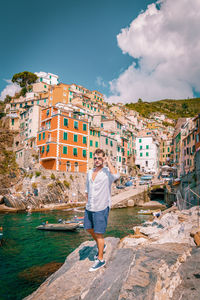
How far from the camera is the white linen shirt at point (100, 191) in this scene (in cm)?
464

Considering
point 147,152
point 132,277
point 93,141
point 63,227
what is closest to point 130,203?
point 93,141

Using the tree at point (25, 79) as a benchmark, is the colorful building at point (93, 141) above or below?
below

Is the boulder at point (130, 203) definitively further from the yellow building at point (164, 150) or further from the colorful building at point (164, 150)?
the yellow building at point (164, 150)

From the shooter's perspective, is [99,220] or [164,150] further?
[164,150]

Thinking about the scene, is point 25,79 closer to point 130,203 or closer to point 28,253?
point 130,203

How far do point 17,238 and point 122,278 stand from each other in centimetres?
1402

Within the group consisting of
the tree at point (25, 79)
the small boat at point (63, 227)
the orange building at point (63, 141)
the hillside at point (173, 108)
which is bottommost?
the small boat at point (63, 227)

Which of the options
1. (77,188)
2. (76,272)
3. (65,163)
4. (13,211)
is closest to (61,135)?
(65,163)

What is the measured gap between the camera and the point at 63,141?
39094 millimetres

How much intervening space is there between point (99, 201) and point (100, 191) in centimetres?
22

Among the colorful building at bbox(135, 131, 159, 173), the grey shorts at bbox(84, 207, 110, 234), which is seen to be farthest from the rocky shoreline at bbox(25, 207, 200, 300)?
the colorful building at bbox(135, 131, 159, 173)

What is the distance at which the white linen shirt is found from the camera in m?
4.64

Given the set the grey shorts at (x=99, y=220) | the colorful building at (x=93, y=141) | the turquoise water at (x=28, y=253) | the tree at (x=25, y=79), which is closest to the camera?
the grey shorts at (x=99, y=220)

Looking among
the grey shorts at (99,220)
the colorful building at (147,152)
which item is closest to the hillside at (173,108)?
the colorful building at (147,152)
